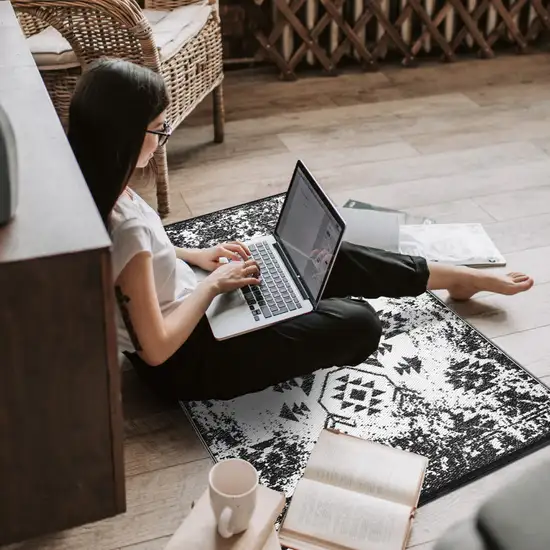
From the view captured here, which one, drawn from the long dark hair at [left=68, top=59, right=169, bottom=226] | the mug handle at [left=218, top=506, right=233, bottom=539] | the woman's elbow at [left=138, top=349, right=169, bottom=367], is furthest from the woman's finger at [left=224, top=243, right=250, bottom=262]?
the mug handle at [left=218, top=506, right=233, bottom=539]

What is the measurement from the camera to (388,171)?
2588 millimetres

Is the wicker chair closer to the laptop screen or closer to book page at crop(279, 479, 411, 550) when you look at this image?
the laptop screen

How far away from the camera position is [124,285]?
1.26 metres

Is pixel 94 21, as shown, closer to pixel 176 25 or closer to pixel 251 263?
pixel 176 25

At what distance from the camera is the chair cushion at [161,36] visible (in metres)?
2.13

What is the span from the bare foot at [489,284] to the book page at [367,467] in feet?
1.86

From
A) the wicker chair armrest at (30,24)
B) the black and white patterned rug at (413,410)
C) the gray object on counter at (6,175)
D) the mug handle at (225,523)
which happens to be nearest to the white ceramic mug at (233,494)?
the mug handle at (225,523)

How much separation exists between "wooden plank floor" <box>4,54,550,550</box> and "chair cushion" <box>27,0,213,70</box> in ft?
1.37

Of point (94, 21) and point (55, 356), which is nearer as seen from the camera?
point (55, 356)

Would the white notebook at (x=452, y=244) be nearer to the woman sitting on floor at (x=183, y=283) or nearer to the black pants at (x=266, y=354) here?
the woman sitting on floor at (x=183, y=283)

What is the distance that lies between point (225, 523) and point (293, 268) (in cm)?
60

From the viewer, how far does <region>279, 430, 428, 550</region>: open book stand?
136cm

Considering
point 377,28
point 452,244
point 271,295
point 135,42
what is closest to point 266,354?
point 271,295

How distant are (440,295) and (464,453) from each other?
1.74 ft
